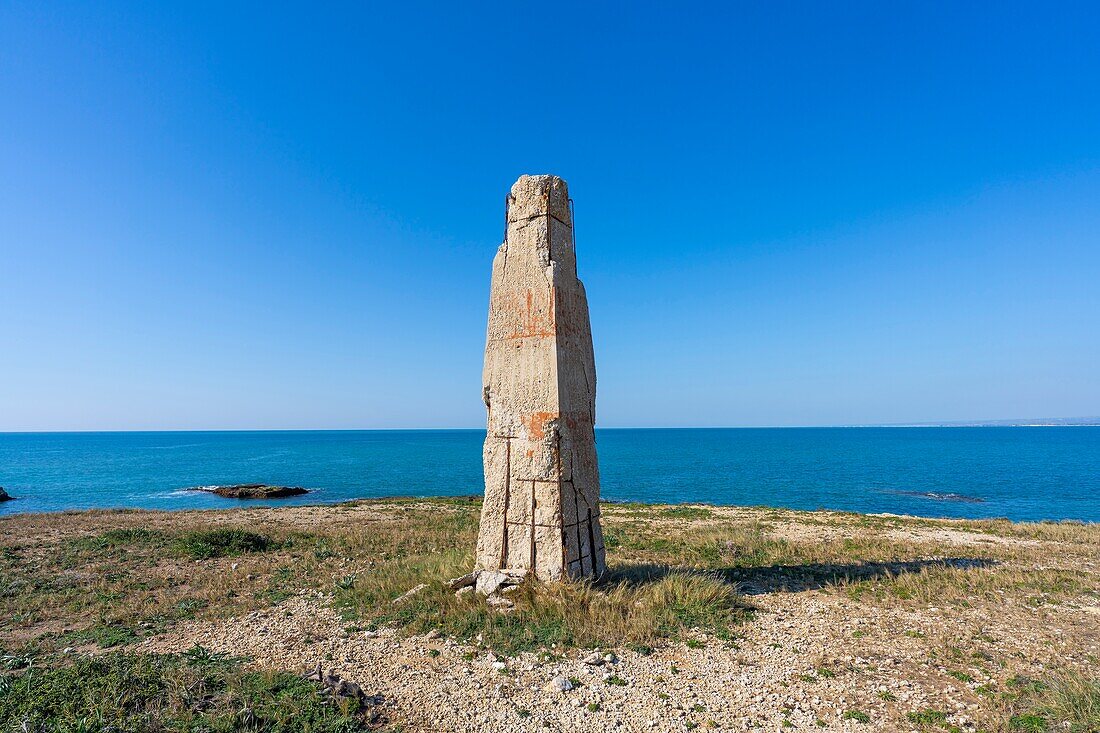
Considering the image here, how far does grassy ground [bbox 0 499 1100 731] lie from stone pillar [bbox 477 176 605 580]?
0.76 metres

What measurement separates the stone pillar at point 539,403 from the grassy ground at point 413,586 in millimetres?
758

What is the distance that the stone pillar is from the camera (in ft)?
27.6

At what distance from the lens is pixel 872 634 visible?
23.3 ft

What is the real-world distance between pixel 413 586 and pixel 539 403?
12.9 feet

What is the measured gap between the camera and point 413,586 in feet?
29.9

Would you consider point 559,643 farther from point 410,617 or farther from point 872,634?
point 872,634

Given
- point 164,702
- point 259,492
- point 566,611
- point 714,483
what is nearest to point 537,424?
point 566,611

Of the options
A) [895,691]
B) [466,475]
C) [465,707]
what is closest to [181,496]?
[466,475]

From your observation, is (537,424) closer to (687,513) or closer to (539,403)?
(539,403)

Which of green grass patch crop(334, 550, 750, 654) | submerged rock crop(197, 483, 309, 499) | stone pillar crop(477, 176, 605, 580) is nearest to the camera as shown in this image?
green grass patch crop(334, 550, 750, 654)

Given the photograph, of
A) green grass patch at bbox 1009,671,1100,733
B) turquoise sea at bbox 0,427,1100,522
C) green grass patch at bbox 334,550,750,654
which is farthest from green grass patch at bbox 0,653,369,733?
turquoise sea at bbox 0,427,1100,522

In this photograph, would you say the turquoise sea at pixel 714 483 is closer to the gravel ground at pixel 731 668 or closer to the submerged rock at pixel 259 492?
the submerged rock at pixel 259 492

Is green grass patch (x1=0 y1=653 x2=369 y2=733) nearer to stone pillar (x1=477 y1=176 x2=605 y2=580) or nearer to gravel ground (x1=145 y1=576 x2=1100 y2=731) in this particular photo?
gravel ground (x1=145 y1=576 x2=1100 y2=731)

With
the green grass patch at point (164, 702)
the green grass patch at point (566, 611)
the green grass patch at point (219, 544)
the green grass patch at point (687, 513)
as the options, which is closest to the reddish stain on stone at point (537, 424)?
the green grass patch at point (566, 611)
